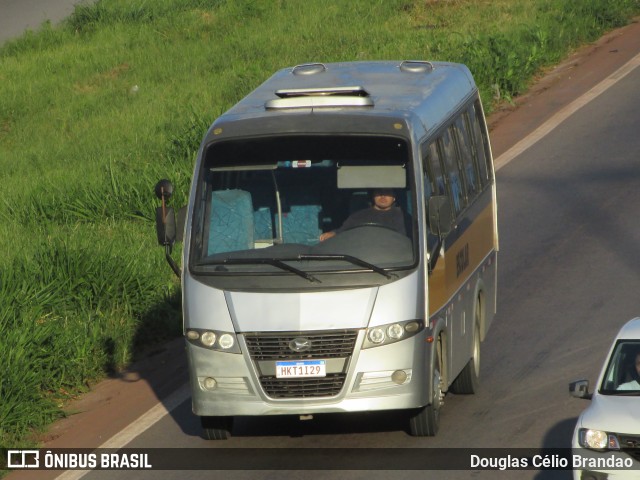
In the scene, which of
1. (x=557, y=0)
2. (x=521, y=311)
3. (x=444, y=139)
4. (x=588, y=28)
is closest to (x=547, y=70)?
(x=588, y=28)

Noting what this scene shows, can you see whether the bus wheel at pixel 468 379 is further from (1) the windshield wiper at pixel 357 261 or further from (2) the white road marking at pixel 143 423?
(2) the white road marking at pixel 143 423

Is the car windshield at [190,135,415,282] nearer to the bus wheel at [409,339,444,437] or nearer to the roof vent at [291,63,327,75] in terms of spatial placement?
the bus wheel at [409,339,444,437]

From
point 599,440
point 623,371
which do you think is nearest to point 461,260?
point 623,371

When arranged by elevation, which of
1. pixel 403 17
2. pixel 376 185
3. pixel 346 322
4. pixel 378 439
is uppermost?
pixel 376 185

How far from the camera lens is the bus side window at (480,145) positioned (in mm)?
13820

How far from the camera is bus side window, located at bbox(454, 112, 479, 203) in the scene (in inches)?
513

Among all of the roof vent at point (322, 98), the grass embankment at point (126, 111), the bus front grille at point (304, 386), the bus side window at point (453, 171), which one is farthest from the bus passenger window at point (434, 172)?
the grass embankment at point (126, 111)

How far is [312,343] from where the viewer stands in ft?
35.0

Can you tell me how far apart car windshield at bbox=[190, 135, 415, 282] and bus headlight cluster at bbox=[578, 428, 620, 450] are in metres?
2.30

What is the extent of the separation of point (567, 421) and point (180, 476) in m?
3.20

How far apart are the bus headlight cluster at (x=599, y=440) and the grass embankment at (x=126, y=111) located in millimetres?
5031

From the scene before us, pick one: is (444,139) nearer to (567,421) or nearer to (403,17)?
(567,421)

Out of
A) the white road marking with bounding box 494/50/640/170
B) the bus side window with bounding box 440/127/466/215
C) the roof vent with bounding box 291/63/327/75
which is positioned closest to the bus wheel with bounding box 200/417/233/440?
the bus side window with bounding box 440/127/466/215

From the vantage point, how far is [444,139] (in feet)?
40.5
